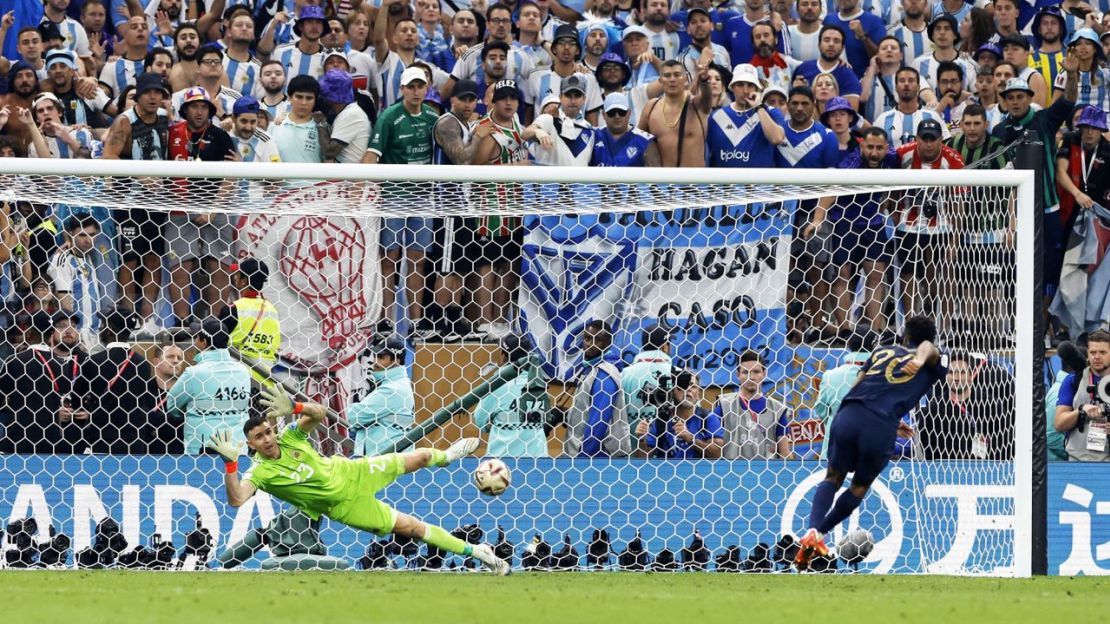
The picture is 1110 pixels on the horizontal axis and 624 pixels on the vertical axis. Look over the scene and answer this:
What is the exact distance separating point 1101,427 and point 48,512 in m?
6.41

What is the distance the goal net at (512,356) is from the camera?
31.1 ft

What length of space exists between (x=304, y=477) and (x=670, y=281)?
300 cm

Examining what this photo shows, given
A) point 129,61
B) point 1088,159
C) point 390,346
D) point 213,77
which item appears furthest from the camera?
point 129,61

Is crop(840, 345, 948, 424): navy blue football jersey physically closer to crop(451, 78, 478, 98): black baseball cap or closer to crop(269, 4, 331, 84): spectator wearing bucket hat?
crop(451, 78, 478, 98): black baseball cap

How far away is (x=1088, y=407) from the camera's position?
1043 cm

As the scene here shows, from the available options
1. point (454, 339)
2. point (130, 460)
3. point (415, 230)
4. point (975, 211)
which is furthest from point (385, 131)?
point (975, 211)

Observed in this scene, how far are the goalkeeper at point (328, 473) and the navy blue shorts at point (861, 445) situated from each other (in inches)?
81.3

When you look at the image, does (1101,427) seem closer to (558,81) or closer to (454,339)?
(454,339)


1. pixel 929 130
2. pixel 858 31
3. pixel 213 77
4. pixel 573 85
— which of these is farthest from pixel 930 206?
pixel 213 77

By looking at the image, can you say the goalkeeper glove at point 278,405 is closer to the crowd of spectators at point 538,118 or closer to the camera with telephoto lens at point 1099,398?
the crowd of spectators at point 538,118

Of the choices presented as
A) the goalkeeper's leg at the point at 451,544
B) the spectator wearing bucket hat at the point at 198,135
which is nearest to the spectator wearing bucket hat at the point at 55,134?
the spectator wearing bucket hat at the point at 198,135

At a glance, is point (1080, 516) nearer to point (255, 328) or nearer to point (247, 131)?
point (255, 328)

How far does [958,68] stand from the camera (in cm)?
1339

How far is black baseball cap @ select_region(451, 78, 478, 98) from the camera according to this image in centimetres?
1199
